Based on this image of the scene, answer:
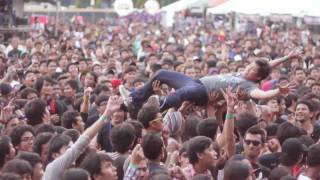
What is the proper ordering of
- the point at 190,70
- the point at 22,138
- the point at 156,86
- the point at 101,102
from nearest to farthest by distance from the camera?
the point at 22,138, the point at 156,86, the point at 101,102, the point at 190,70

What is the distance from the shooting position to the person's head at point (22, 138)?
9539mm

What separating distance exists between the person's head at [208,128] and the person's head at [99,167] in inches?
75.9

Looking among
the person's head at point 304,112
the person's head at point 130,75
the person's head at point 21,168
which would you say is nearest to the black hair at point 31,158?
the person's head at point 21,168

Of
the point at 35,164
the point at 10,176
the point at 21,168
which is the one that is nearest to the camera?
the point at 10,176

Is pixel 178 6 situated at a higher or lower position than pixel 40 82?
lower

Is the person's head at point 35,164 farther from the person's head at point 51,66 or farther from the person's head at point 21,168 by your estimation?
the person's head at point 51,66

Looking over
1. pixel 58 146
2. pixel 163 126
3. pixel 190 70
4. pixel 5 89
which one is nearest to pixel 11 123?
pixel 163 126

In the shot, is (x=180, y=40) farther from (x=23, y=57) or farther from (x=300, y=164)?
(x=300, y=164)

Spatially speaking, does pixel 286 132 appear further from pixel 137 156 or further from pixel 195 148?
pixel 137 156

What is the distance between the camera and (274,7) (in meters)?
27.4

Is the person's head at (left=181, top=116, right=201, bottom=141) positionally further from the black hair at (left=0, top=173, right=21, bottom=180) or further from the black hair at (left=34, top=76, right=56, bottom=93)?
the black hair at (left=34, top=76, right=56, bottom=93)

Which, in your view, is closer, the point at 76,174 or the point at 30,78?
the point at 76,174

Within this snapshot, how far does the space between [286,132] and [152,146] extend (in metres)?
2.09

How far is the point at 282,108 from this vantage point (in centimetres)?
1323
